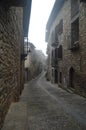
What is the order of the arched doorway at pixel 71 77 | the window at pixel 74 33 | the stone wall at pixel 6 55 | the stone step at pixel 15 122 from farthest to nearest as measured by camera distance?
1. the arched doorway at pixel 71 77
2. the window at pixel 74 33
3. the stone step at pixel 15 122
4. the stone wall at pixel 6 55

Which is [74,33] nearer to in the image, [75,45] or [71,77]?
[75,45]

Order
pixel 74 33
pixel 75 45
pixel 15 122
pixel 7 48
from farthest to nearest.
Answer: pixel 74 33 < pixel 75 45 < pixel 15 122 < pixel 7 48

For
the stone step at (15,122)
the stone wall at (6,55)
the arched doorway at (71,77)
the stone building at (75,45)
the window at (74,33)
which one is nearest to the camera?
the stone wall at (6,55)

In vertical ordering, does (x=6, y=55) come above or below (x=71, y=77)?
above

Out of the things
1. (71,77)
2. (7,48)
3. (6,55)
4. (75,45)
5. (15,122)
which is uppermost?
(75,45)

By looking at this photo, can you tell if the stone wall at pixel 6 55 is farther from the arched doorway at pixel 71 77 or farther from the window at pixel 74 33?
the arched doorway at pixel 71 77

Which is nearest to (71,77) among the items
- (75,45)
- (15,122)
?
(75,45)

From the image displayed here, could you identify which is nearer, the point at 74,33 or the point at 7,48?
the point at 7,48

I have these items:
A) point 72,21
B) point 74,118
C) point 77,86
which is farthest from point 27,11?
point 74,118

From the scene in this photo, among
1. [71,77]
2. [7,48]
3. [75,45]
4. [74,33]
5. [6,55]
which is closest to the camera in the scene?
[6,55]

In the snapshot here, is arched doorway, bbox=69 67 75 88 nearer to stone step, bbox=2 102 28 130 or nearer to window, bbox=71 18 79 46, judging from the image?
window, bbox=71 18 79 46

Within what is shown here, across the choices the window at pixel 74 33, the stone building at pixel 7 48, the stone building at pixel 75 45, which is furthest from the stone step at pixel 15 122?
the window at pixel 74 33

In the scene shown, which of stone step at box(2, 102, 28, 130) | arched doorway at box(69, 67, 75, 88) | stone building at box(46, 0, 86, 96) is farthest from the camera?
arched doorway at box(69, 67, 75, 88)

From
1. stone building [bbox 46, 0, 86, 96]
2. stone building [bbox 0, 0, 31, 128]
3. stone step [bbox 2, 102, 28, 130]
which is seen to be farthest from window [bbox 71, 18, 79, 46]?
stone step [bbox 2, 102, 28, 130]
